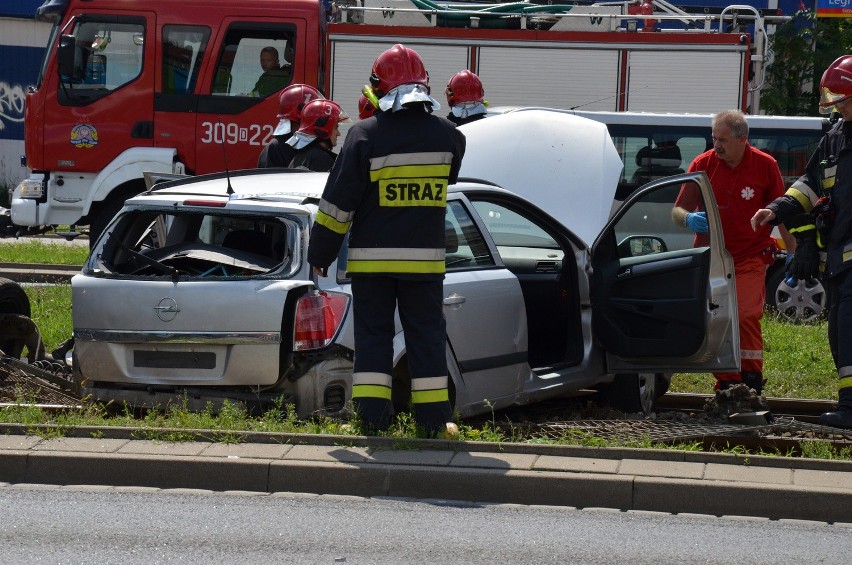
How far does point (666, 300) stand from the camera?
24.2ft

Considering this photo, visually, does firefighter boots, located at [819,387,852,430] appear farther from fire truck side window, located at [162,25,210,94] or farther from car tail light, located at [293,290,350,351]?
fire truck side window, located at [162,25,210,94]

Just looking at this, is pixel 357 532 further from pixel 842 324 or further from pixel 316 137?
pixel 316 137

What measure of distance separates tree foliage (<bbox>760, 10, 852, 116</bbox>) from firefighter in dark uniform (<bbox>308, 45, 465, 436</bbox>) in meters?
16.0

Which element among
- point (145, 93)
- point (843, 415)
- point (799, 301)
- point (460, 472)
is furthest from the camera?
point (145, 93)

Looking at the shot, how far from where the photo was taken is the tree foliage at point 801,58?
2156cm

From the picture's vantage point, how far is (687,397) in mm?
8562

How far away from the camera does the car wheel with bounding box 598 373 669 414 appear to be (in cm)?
795

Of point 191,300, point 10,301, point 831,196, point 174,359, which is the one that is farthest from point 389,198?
point 10,301

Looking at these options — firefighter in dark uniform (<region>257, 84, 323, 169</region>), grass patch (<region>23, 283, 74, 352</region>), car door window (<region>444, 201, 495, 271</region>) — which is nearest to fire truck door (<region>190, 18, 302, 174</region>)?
grass patch (<region>23, 283, 74, 352</region>)

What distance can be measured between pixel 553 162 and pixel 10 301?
373 cm

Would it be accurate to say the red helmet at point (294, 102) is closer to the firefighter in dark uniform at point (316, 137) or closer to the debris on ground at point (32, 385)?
the firefighter in dark uniform at point (316, 137)

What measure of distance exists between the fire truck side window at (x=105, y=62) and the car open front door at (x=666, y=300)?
7664 millimetres

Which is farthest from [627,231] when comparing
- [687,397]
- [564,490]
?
[564,490]

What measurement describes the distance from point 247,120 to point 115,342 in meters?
7.49
